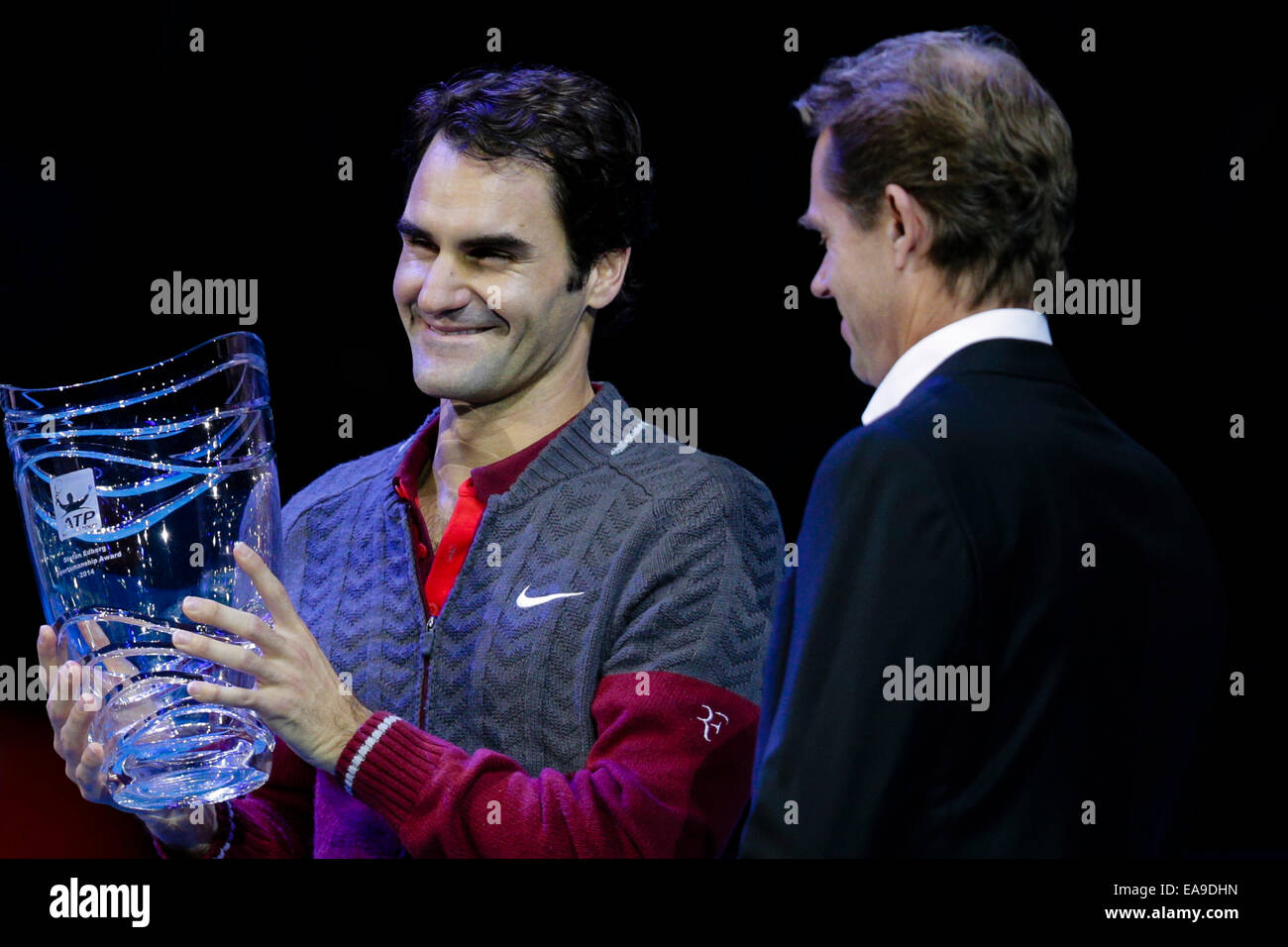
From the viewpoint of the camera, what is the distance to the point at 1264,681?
2248mm

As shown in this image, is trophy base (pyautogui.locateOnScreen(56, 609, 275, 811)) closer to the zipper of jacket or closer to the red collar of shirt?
the zipper of jacket

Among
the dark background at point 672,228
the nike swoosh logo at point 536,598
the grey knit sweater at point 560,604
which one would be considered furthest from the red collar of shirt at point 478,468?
the dark background at point 672,228

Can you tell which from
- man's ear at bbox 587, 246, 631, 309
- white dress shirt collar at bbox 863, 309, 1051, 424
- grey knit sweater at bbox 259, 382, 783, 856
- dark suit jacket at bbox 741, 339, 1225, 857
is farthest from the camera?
man's ear at bbox 587, 246, 631, 309

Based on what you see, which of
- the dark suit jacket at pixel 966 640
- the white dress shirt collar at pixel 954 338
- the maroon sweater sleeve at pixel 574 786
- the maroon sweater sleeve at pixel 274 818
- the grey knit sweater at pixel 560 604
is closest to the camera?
the dark suit jacket at pixel 966 640

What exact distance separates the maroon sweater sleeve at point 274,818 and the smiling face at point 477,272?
0.60 meters

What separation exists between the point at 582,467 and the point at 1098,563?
2.63ft

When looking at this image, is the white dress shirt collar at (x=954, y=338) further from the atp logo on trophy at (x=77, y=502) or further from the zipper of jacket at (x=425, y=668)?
the atp logo on trophy at (x=77, y=502)

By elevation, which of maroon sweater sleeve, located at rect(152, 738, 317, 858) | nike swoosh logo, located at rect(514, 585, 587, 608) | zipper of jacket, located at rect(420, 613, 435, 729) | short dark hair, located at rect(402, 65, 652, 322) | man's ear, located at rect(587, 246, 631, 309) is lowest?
maroon sweater sleeve, located at rect(152, 738, 317, 858)

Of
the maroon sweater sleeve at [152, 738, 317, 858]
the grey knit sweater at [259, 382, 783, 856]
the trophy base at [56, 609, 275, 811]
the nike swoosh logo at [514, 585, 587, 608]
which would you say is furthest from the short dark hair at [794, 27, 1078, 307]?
the maroon sweater sleeve at [152, 738, 317, 858]

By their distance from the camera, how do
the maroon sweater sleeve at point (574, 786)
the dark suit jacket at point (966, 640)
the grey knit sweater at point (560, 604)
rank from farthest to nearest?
the grey knit sweater at point (560, 604)
the maroon sweater sleeve at point (574, 786)
the dark suit jacket at point (966, 640)

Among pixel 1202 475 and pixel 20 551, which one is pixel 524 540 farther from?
pixel 20 551

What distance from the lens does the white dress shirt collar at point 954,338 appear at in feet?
5.12

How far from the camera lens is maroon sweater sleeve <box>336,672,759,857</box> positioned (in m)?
1.74

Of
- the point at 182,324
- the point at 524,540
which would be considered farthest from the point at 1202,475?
the point at 182,324
